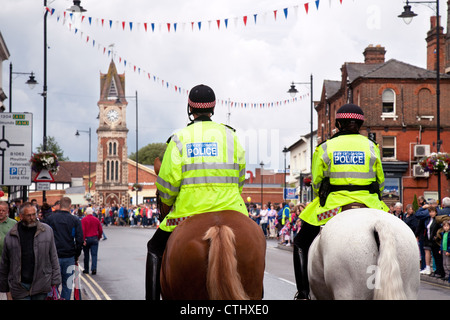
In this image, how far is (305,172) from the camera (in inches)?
2564

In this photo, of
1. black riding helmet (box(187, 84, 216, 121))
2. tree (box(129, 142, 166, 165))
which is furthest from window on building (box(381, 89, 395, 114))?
tree (box(129, 142, 166, 165))

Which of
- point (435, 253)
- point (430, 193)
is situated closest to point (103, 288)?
point (435, 253)

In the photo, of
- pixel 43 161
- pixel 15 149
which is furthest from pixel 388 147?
pixel 15 149

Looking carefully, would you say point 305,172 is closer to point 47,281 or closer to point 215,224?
point 47,281

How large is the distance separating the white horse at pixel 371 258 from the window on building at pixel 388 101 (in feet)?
145

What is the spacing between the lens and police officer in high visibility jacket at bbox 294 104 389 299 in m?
6.66

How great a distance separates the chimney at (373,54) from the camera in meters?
54.4

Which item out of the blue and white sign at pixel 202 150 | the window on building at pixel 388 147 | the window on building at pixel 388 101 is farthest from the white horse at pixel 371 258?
the window on building at pixel 388 147

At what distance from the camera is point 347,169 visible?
264 inches

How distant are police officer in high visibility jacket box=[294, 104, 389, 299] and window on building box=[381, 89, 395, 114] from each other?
4282 centimetres

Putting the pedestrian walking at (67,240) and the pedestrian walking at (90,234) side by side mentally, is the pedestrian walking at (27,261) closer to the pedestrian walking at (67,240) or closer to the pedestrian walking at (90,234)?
the pedestrian walking at (67,240)

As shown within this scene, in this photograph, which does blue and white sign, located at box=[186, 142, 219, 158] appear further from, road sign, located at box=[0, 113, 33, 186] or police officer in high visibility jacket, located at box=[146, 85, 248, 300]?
road sign, located at box=[0, 113, 33, 186]

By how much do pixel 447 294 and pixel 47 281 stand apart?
31.4ft

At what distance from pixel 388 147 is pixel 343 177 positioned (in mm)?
43908
